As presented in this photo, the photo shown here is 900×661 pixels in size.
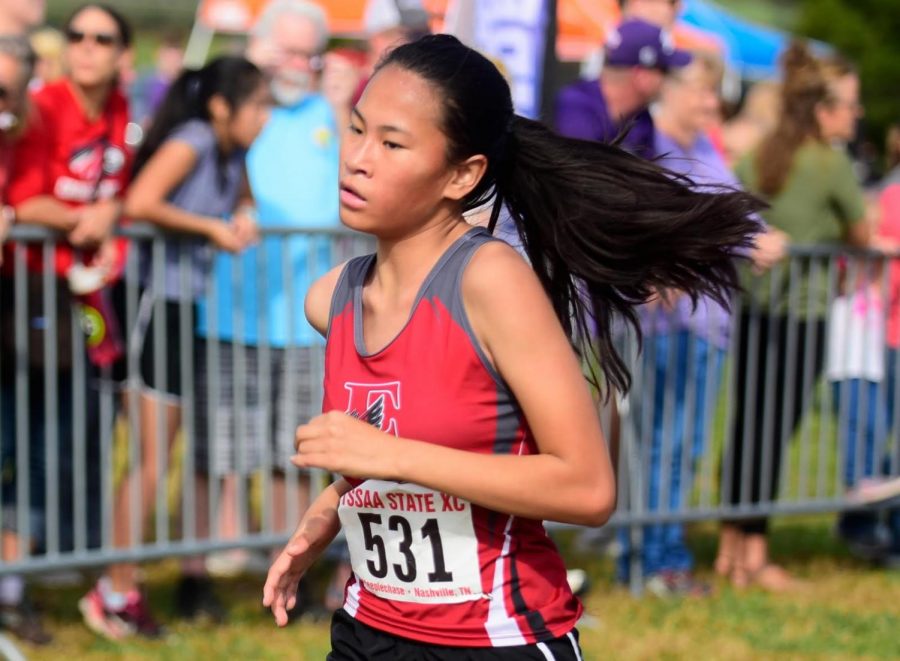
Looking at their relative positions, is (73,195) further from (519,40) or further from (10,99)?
(519,40)

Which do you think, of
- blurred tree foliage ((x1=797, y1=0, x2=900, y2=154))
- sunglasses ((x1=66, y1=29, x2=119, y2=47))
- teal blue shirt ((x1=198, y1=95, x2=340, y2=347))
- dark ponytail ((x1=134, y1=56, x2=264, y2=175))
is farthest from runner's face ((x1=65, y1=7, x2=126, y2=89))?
blurred tree foliage ((x1=797, y1=0, x2=900, y2=154))

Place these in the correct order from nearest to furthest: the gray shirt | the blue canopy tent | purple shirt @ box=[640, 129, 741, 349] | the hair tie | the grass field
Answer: the grass field < the gray shirt < the hair tie < purple shirt @ box=[640, 129, 741, 349] < the blue canopy tent

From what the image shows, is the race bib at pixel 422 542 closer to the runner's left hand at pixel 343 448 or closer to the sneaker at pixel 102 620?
the runner's left hand at pixel 343 448

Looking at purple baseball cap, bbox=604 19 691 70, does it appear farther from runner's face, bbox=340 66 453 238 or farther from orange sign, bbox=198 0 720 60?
orange sign, bbox=198 0 720 60

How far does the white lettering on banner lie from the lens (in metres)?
5.43

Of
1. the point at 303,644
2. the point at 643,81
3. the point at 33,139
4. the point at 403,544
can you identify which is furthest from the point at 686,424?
the point at 403,544

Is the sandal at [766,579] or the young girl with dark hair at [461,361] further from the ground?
the young girl with dark hair at [461,361]

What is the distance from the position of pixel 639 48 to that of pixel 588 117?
0.41m

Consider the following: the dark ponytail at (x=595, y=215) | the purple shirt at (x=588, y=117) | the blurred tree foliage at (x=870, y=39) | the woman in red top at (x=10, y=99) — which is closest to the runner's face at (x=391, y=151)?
the dark ponytail at (x=595, y=215)

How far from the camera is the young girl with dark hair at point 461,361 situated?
2.50 m

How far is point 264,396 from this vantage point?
559 centimetres

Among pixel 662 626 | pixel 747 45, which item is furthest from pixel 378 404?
pixel 747 45

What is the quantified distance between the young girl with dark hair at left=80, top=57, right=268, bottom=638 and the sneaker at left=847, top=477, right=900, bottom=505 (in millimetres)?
2953

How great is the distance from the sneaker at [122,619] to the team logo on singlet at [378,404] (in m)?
3.06
